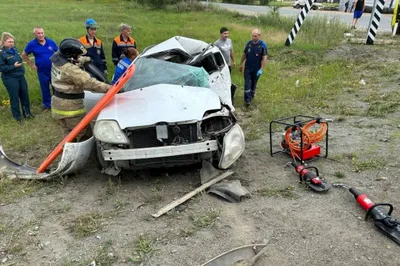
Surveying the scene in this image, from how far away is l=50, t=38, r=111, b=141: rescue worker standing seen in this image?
458cm

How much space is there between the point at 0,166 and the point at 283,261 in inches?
145

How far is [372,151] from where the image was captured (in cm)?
513

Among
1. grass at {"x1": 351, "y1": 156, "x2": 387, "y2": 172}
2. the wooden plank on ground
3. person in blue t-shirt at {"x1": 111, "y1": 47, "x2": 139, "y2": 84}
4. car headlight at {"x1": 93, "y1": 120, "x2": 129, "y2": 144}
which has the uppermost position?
person in blue t-shirt at {"x1": 111, "y1": 47, "x2": 139, "y2": 84}

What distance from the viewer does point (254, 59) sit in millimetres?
7375

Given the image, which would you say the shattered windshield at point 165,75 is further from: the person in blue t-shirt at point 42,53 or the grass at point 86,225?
the person in blue t-shirt at point 42,53

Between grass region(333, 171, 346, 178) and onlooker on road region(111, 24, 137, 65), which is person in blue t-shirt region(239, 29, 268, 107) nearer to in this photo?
onlooker on road region(111, 24, 137, 65)

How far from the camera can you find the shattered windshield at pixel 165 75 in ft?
15.8

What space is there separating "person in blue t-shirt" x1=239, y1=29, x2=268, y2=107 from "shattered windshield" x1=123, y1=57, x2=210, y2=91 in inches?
102

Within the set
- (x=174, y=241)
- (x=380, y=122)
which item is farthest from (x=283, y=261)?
(x=380, y=122)

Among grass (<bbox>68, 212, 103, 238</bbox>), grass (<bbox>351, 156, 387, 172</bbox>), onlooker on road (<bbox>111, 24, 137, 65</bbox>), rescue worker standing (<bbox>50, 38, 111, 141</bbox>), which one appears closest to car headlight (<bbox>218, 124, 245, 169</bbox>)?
grass (<bbox>68, 212, 103, 238</bbox>)

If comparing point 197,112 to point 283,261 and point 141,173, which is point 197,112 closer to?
point 141,173

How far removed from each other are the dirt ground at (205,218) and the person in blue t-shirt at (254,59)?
95.2 inches

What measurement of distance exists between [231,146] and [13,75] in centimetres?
455

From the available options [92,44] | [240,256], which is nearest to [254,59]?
[92,44]
